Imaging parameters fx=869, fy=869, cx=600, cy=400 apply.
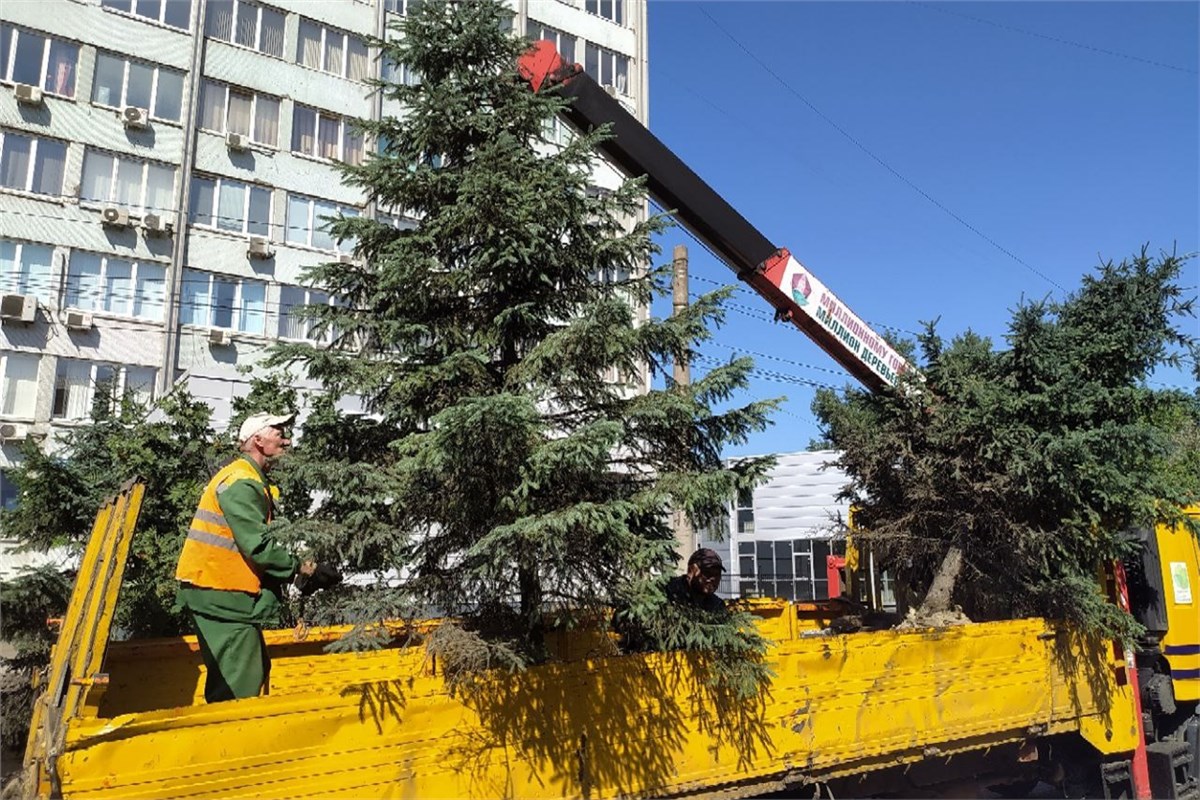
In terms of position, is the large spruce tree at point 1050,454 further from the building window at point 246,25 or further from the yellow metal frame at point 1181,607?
the building window at point 246,25

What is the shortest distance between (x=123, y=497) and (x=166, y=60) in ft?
80.6

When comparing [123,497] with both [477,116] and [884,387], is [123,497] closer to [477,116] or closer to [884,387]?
[477,116]

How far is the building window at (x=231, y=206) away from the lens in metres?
24.4

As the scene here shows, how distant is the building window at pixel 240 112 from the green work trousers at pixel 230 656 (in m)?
24.3

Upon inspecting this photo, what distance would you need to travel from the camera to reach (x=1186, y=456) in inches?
274

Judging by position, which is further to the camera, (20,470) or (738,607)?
(20,470)

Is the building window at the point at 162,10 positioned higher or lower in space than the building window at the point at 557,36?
lower

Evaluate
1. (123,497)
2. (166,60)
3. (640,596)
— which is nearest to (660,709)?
(640,596)

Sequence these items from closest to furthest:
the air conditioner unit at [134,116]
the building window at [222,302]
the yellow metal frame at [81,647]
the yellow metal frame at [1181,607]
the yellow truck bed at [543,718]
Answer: the yellow metal frame at [81,647] < the yellow truck bed at [543,718] < the yellow metal frame at [1181,607] < the air conditioner unit at [134,116] < the building window at [222,302]

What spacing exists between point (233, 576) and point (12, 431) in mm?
21898

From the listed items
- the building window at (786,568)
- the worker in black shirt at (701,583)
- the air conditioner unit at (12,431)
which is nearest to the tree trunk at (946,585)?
the worker in black shirt at (701,583)

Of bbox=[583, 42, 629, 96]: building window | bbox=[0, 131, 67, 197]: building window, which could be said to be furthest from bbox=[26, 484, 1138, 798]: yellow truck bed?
bbox=[583, 42, 629, 96]: building window

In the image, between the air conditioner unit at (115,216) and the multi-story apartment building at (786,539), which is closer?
the air conditioner unit at (115,216)

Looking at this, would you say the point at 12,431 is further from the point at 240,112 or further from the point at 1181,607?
the point at 1181,607
